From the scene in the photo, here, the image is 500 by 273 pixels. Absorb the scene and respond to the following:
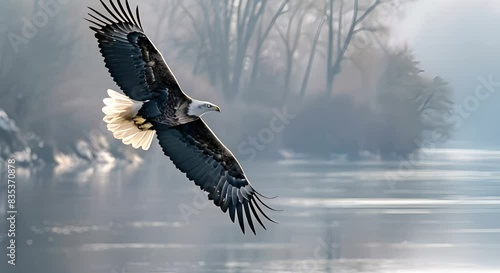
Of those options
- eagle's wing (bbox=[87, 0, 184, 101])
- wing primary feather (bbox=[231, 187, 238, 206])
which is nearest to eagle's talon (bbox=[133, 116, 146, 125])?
eagle's wing (bbox=[87, 0, 184, 101])

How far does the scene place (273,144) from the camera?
24.5m

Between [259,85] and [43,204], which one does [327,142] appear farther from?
[43,204]

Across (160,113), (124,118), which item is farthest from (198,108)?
(124,118)

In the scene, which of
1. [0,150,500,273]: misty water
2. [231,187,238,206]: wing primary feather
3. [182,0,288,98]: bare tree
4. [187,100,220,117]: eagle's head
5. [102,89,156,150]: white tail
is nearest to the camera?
[187,100,220,117]: eagle's head

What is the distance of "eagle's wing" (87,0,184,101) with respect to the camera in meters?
8.67

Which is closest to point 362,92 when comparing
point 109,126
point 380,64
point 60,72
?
point 380,64

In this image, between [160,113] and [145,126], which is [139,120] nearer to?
[145,126]

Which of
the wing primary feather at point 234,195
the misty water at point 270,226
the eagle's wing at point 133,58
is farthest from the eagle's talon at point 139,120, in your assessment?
the misty water at point 270,226

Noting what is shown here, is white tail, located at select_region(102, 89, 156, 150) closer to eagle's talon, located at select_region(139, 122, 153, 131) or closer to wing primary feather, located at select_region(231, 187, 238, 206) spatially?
eagle's talon, located at select_region(139, 122, 153, 131)

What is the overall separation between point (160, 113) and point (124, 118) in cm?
38

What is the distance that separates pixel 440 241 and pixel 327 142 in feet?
39.0

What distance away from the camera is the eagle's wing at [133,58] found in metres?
8.67

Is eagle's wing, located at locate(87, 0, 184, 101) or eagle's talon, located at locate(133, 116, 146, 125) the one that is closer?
eagle's wing, located at locate(87, 0, 184, 101)

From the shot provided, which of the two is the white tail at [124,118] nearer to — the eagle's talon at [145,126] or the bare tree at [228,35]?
the eagle's talon at [145,126]
